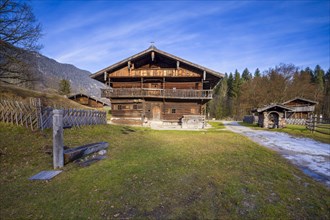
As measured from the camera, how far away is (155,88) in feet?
73.6

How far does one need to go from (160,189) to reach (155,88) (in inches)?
746

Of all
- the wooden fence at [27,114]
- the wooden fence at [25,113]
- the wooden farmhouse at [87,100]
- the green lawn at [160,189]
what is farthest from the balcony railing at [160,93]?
the wooden farmhouse at [87,100]

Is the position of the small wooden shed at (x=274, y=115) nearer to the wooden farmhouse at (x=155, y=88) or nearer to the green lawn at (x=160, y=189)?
the wooden farmhouse at (x=155, y=88)

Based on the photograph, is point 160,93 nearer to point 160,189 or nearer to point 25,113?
point 25,113

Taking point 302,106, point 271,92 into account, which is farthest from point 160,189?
point 271,92

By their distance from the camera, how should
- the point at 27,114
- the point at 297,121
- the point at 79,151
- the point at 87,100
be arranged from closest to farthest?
the point at 79,151
the point at 27,114
the point at 297,121
the point at 87,100

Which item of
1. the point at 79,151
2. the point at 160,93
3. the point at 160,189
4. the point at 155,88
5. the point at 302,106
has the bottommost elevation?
the point at 160,189

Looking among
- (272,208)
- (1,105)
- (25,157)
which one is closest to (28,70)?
(1,105)

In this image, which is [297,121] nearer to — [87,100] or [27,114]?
[27,114]

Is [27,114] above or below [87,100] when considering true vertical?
below

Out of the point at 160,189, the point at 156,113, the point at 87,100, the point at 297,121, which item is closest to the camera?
the point at 160,189

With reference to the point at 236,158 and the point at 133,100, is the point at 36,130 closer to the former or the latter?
the point at 236,158

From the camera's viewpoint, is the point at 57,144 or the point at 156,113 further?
the point at 156,113

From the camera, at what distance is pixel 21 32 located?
704 inches
